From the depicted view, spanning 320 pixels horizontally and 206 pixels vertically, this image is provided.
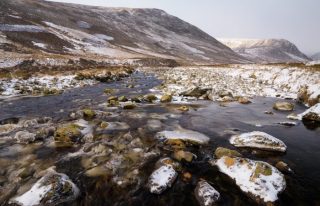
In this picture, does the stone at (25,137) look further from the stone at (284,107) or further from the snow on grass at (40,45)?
the snow on grass at (40,45)

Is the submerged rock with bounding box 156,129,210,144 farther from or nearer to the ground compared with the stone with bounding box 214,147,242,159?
nearer to the ground

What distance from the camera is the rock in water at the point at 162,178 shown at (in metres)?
8.00

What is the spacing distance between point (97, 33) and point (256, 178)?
3960 inches

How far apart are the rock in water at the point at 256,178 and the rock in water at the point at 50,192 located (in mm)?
4764

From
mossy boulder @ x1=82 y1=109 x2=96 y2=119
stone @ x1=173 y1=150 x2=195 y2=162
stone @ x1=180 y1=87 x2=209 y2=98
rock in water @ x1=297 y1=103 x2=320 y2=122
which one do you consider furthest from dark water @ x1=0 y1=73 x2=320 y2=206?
stone @ x1=180 y1=87 x2=209 y2=98

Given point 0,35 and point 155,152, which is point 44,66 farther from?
point 155,152

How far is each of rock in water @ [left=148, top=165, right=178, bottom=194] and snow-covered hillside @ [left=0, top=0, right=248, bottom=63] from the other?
4838 cm

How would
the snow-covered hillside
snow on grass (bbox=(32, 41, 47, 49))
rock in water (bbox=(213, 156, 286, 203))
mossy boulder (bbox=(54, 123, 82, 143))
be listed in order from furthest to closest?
1. the snow-covered hillside
2. snow on grass (bbox=(32, 41, 47, 49))
3. mossy boulder (bbox=(54, 123, 82, 143))
4. rock in water (bbox=(213, 156, 286, 203))

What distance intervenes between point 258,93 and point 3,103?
20.0m

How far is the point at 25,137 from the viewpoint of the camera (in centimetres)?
1144

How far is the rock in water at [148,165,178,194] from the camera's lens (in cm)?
800

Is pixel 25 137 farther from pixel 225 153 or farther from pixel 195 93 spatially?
pixel 195 93

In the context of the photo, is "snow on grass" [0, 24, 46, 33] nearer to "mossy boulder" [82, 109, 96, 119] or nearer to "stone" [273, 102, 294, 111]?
"mossy boulder" [82, 109, 96, 119]

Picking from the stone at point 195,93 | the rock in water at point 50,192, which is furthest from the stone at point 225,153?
the stone at point 195,93
